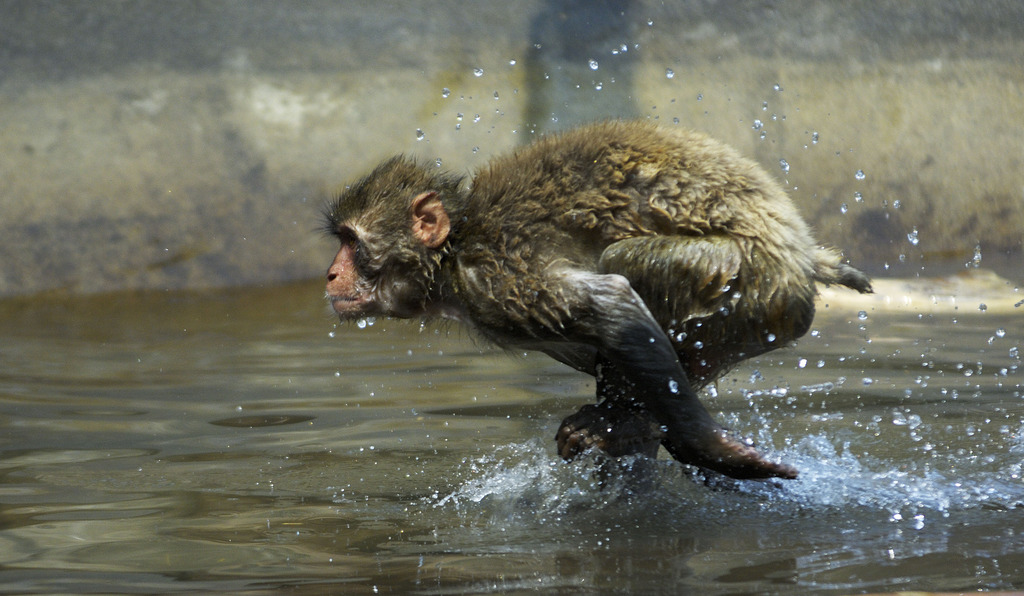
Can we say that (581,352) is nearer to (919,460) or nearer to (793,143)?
(919,460)

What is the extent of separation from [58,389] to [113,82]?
4129 millimetres

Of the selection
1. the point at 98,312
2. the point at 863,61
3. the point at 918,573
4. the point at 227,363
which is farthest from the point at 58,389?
the point at 863,61

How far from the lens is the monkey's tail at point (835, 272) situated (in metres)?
3.40

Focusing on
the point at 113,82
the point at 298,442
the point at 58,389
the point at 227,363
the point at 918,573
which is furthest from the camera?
the point at 113,82

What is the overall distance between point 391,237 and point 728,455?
1.19 metres

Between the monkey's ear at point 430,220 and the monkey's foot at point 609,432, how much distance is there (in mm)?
650

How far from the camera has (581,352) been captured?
145 inches

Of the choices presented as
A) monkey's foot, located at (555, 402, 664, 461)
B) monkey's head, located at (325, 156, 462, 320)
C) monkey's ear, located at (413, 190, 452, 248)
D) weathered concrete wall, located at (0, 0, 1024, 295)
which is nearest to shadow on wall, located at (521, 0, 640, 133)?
weathered concrete wall, located at (0, 0, 1024, 295)

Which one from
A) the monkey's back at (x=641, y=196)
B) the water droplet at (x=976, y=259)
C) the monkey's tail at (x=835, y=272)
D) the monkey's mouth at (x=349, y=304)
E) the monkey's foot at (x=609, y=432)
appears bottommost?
the monkey's foot at (x=609, y=432)

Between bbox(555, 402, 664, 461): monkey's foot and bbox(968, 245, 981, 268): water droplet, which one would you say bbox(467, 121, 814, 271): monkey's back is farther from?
bbox(968, 245, 981, 268): water droplet

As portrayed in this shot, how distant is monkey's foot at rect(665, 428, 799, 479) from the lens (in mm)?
3107

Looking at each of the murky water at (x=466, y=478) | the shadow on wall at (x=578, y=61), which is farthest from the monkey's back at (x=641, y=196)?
the shadow on wall at (x=578, y=61)

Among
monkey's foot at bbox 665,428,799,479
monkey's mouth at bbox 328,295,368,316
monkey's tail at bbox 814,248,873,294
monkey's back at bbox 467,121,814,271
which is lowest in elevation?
monkey's foot at bbox 665,428,799,479

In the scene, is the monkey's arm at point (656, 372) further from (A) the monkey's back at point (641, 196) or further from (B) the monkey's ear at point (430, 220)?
(B) the monkey's ear at point (430, 220)
